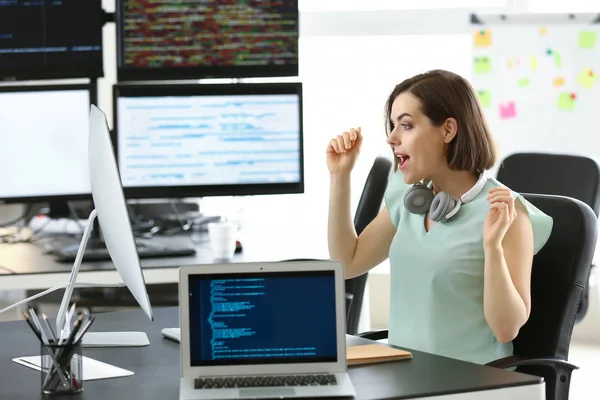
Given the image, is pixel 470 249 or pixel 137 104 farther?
pixel 137 104

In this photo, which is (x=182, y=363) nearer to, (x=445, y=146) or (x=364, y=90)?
(x=445, y=146)

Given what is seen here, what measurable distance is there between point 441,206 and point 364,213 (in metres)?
0.79

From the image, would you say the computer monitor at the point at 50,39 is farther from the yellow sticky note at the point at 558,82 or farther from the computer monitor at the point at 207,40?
the yellow sticky note at the point at 558,82

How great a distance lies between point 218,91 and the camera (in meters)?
3.37

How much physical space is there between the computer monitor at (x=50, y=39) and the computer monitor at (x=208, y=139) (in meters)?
0.24

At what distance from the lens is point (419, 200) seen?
7.43 feet

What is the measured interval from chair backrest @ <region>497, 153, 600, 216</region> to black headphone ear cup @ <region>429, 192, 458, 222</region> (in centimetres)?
102

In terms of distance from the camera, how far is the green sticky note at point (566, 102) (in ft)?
15.2

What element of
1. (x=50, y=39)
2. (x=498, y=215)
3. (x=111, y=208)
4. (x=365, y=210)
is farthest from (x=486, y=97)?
(x=111, y=208)

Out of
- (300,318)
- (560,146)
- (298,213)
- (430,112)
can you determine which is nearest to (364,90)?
(298,213)

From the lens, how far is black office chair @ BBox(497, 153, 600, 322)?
3.14 meters

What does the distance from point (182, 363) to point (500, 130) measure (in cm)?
325

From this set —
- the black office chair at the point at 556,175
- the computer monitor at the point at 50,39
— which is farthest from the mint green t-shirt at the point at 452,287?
the computer monitor at the point at 50,39

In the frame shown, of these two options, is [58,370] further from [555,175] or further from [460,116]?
[555,175]
